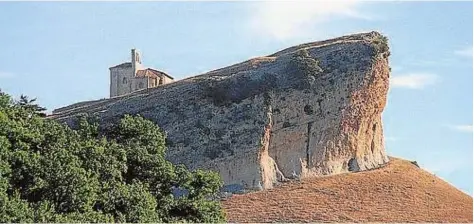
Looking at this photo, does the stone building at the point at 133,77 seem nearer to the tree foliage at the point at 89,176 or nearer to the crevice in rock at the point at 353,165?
the crevice in rock at the point at 353,165

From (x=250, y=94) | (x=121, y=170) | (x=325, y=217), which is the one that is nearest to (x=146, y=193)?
(x=121, y=170)

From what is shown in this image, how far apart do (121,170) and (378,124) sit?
2951 cm

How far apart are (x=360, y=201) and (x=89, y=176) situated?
78.3ft

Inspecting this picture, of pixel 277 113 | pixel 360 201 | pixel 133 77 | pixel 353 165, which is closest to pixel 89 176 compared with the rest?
pixel 360 201

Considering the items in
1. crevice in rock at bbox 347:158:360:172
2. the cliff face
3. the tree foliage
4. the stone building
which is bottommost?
the tree foliage

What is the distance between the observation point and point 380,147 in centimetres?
4853

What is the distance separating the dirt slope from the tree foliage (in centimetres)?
1470

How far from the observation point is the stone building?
5838 cm

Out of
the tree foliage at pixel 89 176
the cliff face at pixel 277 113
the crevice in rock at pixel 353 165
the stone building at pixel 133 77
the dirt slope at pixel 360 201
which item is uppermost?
the stone building at pixel 133 77

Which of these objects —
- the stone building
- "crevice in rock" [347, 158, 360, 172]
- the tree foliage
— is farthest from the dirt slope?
the stone building

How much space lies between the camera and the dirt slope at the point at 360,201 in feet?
127

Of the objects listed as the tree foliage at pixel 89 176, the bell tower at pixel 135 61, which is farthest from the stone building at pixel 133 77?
the tree foliage at pixel 89 176

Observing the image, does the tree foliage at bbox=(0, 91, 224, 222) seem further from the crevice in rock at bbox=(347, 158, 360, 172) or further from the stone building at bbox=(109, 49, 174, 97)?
the stone building at bbox=(109, 49, 174, 97)

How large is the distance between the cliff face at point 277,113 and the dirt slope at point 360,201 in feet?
5.31
